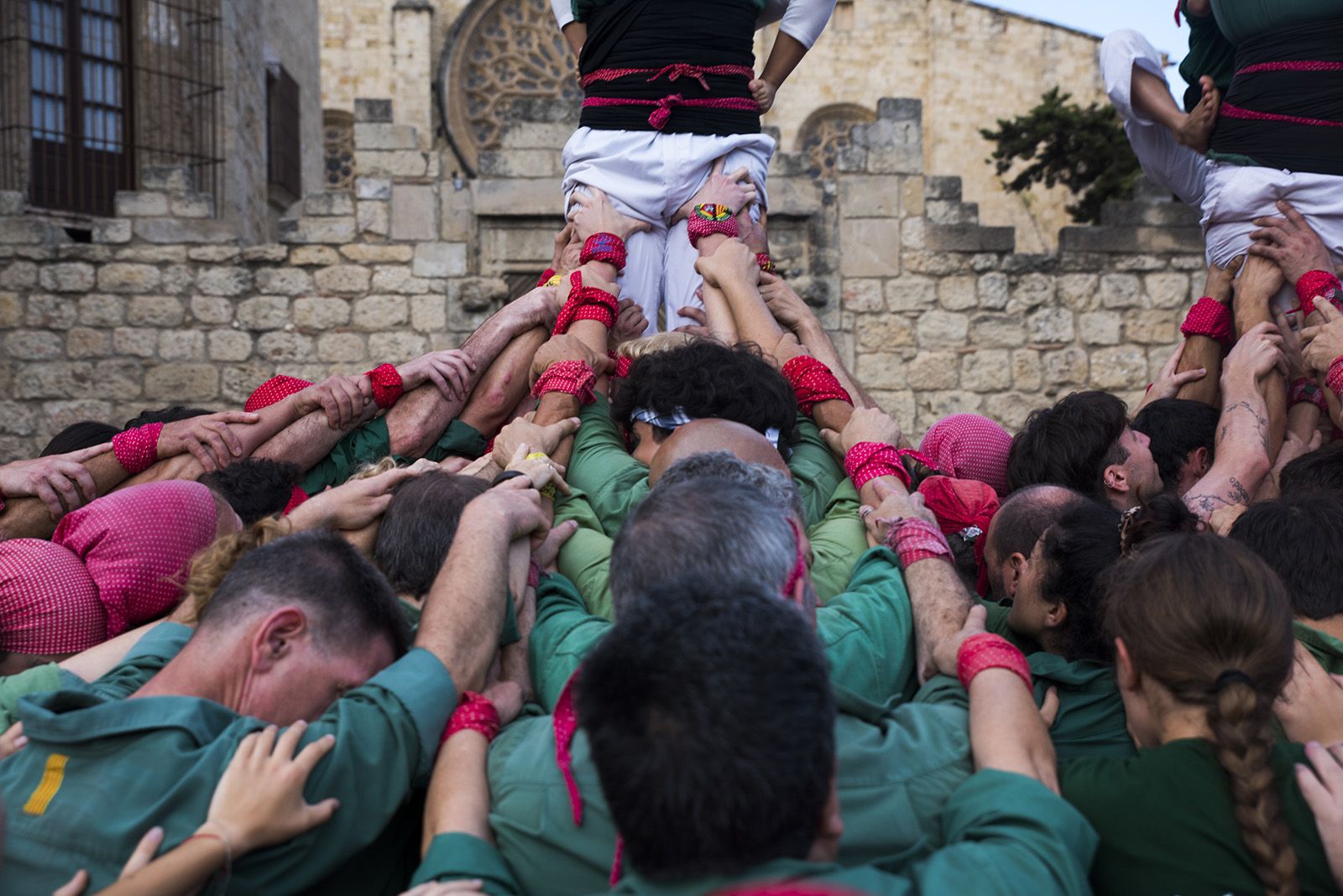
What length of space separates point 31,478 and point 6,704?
4.09 feet

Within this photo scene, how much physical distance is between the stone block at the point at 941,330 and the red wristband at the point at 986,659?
24.1 feet

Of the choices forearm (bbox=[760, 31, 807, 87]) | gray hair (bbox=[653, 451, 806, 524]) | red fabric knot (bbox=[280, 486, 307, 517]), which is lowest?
red fabric knot (bbox=[280, 486, 307, 517])

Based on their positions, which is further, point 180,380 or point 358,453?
point 180,380

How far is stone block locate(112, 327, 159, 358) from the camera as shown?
→ 9.34 meters

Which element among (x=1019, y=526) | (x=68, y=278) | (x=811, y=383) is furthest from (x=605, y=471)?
(x=68, y=278)

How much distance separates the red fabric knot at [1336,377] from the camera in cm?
355

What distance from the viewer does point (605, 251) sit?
4242 millimetres

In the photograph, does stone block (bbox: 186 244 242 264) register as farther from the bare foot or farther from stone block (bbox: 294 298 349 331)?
the bare foot

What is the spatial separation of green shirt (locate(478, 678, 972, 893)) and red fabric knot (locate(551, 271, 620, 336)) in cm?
224

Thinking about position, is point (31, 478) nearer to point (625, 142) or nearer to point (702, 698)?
point (625, 142)

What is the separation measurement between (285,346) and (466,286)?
4.82 feet

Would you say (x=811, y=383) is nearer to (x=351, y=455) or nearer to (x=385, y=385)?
(x=385, y=385)

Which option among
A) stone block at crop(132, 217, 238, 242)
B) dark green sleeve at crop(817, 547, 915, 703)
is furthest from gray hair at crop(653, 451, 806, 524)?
stone block at crop(132, 217, 238, 242)

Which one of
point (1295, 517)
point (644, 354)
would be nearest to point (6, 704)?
point (644, 354)
